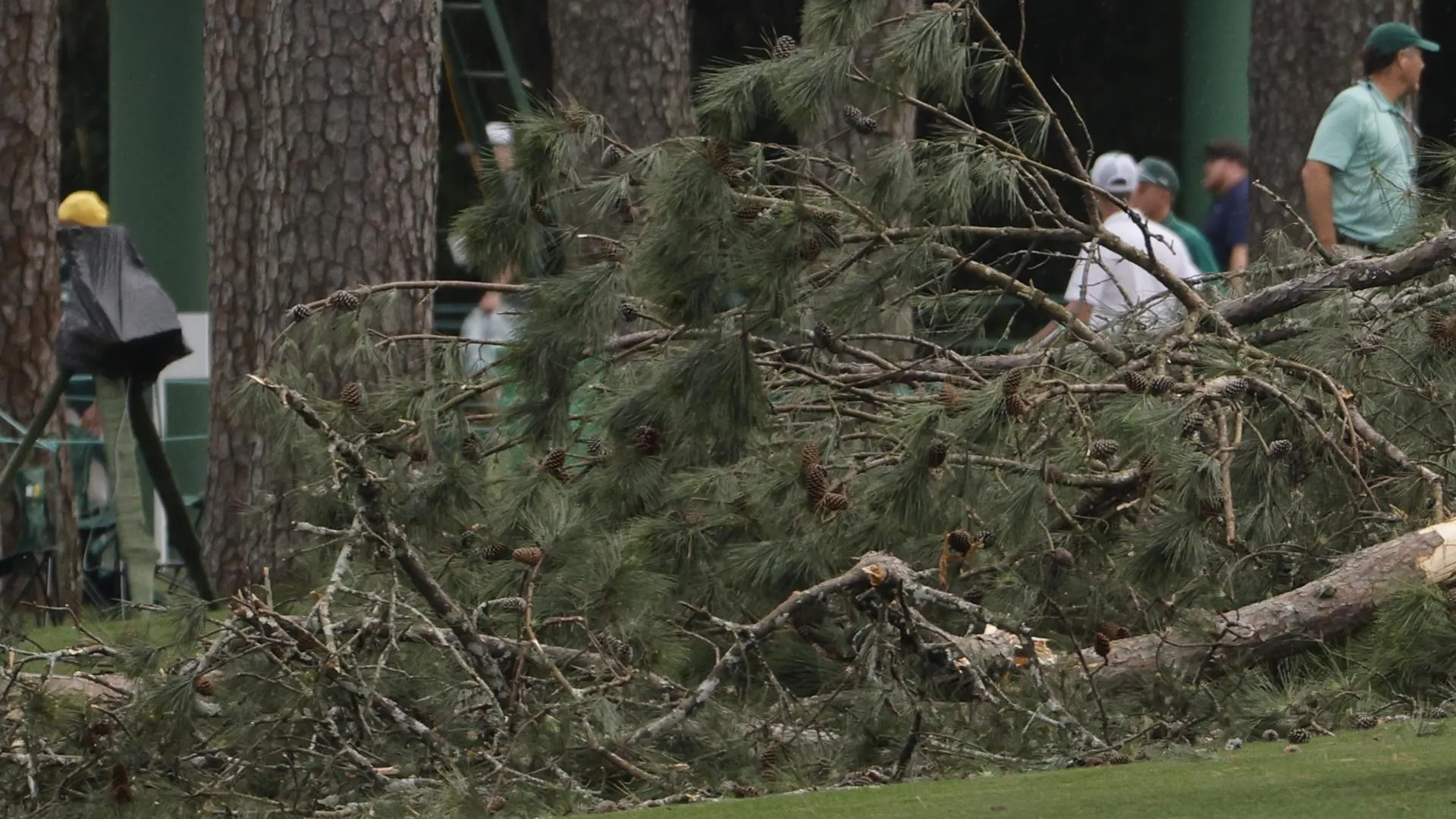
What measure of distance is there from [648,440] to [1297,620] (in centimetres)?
173

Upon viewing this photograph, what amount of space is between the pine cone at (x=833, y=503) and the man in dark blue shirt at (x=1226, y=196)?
250 inches

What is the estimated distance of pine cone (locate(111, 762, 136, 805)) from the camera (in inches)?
207

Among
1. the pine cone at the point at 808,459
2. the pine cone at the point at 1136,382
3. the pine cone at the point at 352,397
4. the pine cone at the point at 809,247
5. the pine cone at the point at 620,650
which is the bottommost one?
the pine cone at the point at 620,650

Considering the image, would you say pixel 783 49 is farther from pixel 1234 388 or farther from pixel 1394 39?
pixel 1394 39

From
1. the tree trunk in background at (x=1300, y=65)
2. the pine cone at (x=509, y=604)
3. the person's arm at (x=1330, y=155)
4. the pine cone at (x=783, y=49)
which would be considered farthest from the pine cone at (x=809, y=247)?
the tree trunk in background at (x=1300, y=65)

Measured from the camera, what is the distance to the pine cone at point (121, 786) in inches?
207

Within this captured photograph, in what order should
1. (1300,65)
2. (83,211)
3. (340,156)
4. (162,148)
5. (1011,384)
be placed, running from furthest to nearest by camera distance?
(162,148)
(83,211)
(1300,65)
(340,156)
(1011,384)

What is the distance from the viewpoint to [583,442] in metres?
6.58

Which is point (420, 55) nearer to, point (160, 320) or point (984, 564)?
point (160, 320)

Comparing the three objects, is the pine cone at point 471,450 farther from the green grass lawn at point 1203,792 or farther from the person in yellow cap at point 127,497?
the green grass lawn at point 1203,792

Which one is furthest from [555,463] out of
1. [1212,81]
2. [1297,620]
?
[1212,81]

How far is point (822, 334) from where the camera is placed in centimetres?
627

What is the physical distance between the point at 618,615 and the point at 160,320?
2216 mm

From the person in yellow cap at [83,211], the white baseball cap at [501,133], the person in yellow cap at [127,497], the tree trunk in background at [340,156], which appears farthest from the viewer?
the person in yellow cap at [83,211]
